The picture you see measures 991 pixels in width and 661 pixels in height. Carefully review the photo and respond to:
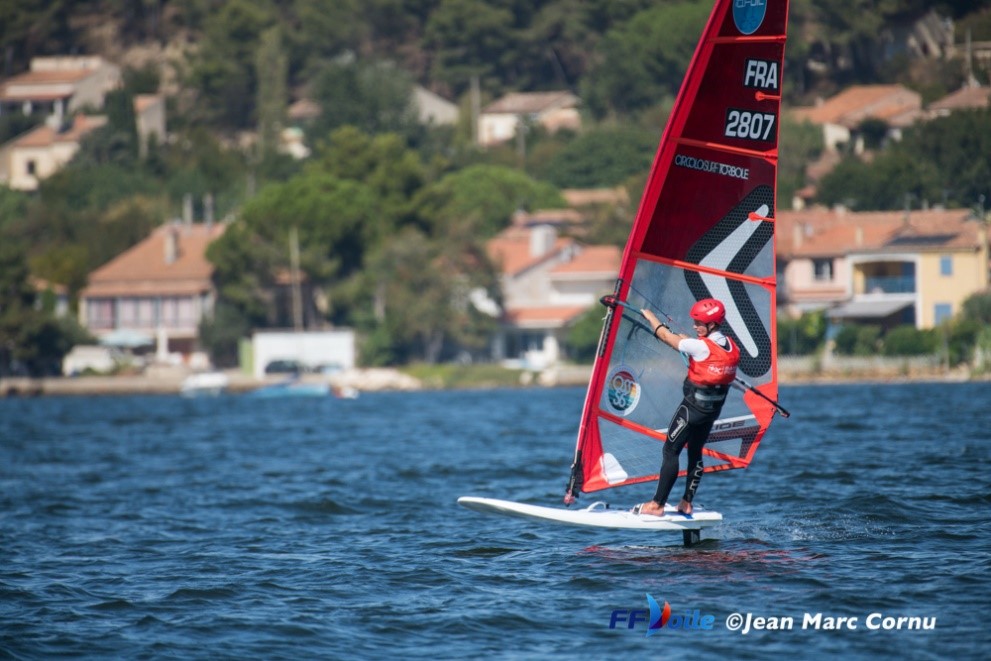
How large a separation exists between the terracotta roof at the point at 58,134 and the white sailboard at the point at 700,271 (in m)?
101

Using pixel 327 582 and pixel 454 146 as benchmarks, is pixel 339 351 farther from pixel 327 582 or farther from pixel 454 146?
pixel 327 582

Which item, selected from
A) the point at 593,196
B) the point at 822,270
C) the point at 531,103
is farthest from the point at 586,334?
the point at 531,103

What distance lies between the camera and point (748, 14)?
13.1 metres

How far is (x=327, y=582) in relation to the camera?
12.4 meters

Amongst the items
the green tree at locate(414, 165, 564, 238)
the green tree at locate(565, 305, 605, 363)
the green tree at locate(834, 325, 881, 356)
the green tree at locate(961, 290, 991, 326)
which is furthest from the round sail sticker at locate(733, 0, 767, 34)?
the green tree at locate(414, 165, 564, 238)

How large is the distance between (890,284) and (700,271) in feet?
153

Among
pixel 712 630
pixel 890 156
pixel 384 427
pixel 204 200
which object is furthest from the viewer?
pixel 204 200

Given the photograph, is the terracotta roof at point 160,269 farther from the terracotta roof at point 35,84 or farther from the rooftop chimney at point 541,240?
the terracotta roof at point 35,84

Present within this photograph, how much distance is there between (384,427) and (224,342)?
3311 cm

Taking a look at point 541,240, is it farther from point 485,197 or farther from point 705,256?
point 705,256

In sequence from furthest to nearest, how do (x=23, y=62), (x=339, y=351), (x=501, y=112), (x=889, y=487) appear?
1. (x=23, y=62)
2. (x=501, y=112)
3. (x=339, y=351)
4. (x=889, y=487)

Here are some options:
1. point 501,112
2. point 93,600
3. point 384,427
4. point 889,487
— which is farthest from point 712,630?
point 501,112

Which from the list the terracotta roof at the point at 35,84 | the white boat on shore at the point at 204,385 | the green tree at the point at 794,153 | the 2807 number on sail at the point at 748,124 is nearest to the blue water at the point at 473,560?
the 2807 number on sail at the point at 748,124

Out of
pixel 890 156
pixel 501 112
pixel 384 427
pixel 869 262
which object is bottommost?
pixel 384 427
